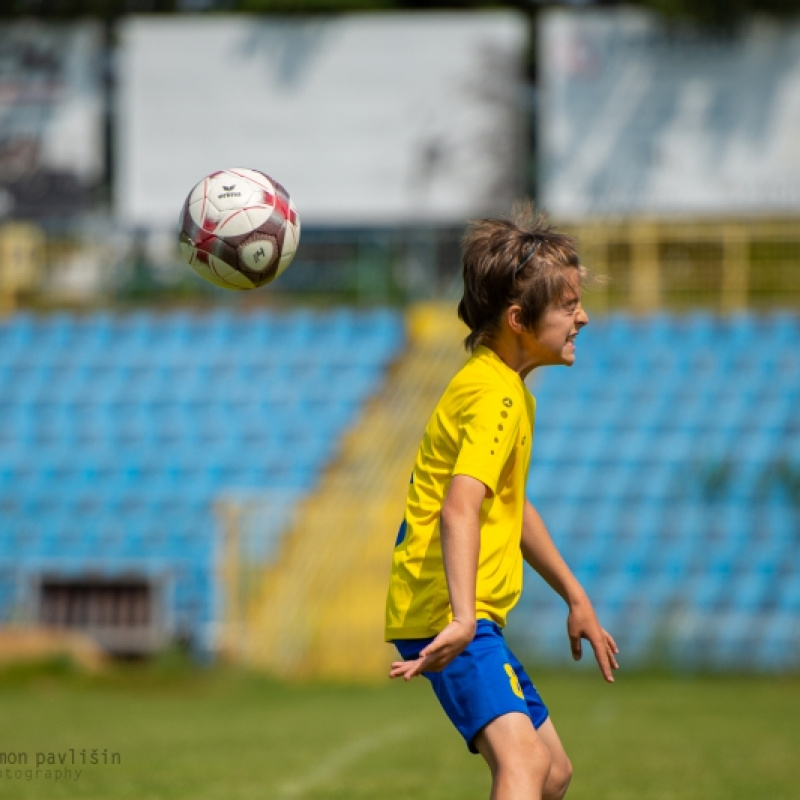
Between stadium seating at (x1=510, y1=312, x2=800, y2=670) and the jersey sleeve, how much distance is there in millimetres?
9324

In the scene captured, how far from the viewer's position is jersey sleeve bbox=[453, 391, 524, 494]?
3.76 m

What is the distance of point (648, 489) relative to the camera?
1464 cm

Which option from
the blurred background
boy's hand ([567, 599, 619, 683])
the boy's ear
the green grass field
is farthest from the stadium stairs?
the boy's ear

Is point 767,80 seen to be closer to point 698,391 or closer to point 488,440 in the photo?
point 698,391

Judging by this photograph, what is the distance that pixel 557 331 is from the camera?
403cm

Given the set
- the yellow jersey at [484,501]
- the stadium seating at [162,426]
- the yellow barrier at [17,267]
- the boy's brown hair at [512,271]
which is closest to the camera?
the yellow jersey at [484,501]

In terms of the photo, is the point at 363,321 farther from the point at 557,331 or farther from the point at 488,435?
the point at 488,435

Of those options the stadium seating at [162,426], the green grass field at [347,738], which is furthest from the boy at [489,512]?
the stadium seating at [162,426]

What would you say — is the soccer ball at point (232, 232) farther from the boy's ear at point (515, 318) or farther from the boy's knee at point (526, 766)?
the boy's knee at point (526, 766)

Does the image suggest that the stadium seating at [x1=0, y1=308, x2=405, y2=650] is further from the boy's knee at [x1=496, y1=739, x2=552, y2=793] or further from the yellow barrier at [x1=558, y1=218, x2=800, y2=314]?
the boy's knee at [x1=496, y1=739, x2=552, y2=793]

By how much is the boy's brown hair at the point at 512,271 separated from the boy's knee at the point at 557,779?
3.81ft

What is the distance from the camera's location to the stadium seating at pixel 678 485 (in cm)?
1316

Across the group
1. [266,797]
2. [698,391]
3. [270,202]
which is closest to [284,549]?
[698,391]

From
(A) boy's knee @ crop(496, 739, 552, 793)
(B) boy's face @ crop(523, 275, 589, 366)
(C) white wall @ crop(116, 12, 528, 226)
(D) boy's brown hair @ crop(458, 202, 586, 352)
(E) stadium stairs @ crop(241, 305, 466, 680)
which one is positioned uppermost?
(C) white wall @ crop(116, 12, 528, 226)
